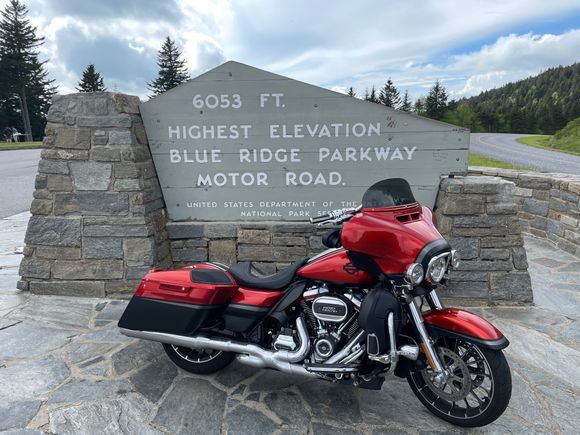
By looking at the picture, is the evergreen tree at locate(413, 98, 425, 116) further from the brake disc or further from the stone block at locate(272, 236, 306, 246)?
the brake disc

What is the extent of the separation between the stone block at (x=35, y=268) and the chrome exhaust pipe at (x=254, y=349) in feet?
5.68

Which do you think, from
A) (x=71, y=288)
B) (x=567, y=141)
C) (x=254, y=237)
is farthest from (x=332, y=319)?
(x=567, y=141)

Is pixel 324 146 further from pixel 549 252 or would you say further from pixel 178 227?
pixel 549 252

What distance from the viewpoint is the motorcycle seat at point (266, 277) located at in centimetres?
226

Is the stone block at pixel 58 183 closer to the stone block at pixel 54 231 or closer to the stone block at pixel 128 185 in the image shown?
the stone block at pixel 54 231

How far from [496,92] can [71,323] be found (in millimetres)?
88910

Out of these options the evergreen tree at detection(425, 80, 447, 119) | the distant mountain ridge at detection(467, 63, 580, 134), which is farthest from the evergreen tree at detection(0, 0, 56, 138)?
the distant mountain ridge at detection(467, 63, 580, 134)

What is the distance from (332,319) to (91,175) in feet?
8.64

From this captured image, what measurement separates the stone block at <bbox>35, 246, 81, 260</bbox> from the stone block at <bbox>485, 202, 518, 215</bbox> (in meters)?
3.64

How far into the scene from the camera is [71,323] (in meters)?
3.24

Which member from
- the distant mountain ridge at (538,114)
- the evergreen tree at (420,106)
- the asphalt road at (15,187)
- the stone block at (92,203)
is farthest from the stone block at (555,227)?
the distant mountain ridge at (538,114)

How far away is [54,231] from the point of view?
12.0 ft

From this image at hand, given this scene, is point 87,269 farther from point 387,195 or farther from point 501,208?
point 501,208

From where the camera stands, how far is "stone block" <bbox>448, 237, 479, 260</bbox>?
3502 mm
